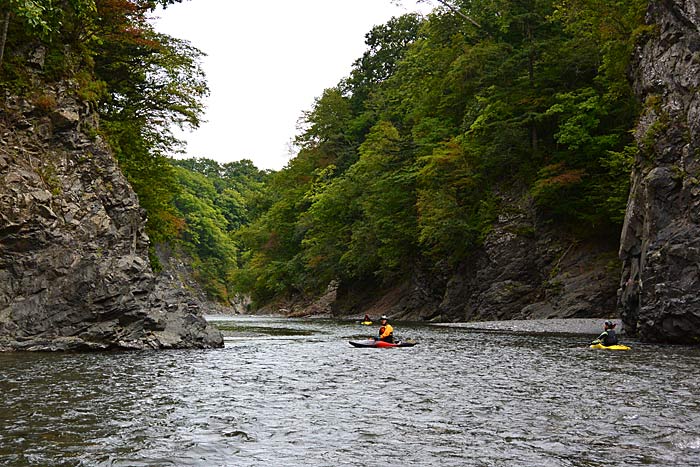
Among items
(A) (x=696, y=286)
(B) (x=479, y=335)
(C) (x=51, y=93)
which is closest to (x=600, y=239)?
(B) (x=479, y=335)

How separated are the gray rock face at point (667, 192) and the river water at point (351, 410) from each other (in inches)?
147

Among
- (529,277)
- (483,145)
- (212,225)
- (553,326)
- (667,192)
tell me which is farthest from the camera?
(212,225)

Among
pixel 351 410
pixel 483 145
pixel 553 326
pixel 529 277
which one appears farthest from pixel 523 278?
pixel 351 410

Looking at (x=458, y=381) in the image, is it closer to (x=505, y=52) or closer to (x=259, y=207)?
(x=505, y=52)

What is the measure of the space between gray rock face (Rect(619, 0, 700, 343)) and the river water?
3733mm

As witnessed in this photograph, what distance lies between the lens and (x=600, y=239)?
1555 inches

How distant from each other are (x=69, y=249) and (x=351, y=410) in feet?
47.1

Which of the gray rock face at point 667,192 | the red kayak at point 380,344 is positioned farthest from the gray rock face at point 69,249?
the gray rock face at point 667,192

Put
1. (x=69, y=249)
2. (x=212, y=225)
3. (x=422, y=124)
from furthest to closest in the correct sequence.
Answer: (x=212, y=225), (x=422, y=124), (x=69, y=249)

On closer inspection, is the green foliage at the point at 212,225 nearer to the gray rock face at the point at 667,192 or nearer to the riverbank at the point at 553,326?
the riverbank at the point at 553,326

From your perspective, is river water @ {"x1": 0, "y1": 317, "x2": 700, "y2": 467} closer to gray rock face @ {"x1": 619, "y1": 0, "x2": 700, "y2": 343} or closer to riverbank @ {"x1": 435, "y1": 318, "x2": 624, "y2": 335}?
gray rock face @ {"x1": 619, "y1": 0, "x2": 700, "y2": 343}

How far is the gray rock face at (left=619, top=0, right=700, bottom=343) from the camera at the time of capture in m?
24.2

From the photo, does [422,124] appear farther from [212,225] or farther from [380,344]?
[212,225]

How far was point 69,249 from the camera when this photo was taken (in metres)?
22.7
